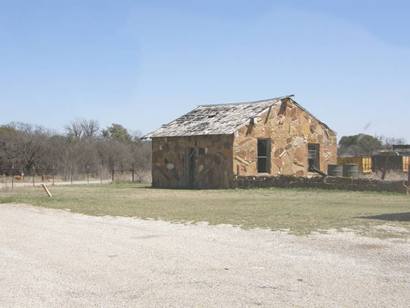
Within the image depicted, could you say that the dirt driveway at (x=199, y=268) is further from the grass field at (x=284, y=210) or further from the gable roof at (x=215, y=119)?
the gable roof at (x=215, y=119)

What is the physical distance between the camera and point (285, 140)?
3338cm

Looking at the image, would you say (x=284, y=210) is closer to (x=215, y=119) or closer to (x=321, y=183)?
(x=321, y=183)

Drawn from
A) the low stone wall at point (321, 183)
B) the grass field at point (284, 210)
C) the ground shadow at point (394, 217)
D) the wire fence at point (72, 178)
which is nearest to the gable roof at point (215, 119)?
the low stone wall at point (321, 183)

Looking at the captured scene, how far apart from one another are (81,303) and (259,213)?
412 inches

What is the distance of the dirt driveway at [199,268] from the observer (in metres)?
7.20

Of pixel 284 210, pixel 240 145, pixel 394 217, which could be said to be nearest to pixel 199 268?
pixel 394 217

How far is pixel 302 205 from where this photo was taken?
19.7 metres

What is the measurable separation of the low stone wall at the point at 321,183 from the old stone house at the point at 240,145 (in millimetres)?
980

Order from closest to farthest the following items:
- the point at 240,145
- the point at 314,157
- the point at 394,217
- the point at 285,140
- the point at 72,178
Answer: the point at 394,217 → the point at 240,145 → the point at 285,140 → the point at 314,157 → the point at 72,178

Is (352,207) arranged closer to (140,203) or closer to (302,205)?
(302,205)

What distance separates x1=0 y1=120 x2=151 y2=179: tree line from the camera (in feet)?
172

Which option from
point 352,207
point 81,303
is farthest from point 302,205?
point 81,303

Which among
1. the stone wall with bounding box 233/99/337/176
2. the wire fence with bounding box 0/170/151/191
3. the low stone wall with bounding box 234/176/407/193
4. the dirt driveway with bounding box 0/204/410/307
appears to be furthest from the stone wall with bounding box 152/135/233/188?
the dirt driveway with bounding box 0/204/410/307

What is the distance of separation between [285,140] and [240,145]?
321cm
